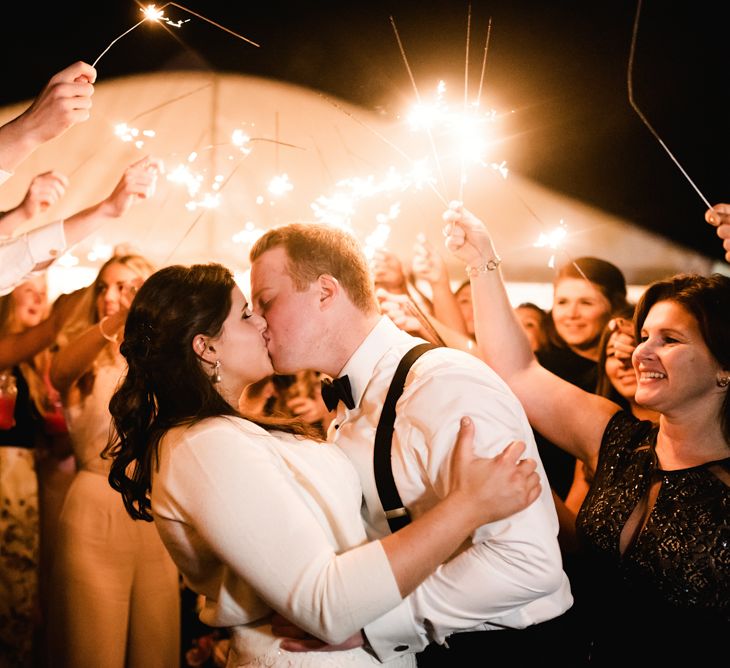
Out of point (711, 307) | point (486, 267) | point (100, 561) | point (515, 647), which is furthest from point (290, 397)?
point (711, 307)

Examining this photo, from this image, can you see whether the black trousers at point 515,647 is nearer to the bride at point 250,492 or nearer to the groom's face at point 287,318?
the bride at point 250,492

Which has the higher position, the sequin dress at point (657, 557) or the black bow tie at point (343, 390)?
the black bow tie at point (343, 390)

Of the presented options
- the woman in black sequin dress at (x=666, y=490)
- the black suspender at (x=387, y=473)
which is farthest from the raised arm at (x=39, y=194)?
the black suspender at (x=387, y=473)

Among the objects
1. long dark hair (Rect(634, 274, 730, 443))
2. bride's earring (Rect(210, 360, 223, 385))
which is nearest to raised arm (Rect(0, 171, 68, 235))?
bride's earring (Rect(210, 360, 223, 385))

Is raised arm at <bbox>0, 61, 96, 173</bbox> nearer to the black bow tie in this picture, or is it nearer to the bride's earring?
the bride's earring

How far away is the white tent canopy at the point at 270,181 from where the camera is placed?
348 cm

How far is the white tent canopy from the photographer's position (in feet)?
11.4

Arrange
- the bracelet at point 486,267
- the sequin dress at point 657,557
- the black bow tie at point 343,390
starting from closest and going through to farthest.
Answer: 1. the sequin dress at point 657,557
2. the black bow tie at point 343,390
3. the bracelet at point 486,267

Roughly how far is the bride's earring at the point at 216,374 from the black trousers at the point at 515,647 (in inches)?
38.8

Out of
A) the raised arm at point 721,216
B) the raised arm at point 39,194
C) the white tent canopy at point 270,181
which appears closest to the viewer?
the raised arm at point 721,216

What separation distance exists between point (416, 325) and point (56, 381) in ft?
6.10

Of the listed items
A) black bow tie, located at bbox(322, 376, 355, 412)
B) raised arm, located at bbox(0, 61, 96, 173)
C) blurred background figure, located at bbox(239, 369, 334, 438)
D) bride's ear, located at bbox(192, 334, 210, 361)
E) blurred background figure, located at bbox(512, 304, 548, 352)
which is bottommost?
blurred background figure, located at bbox(239, 369, 334, 438)

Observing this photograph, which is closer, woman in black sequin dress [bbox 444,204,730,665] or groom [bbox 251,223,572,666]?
groom [bbox 251,223,572,666]

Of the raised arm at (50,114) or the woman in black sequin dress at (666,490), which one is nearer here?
the woman in black sequin dress at (666,490)
